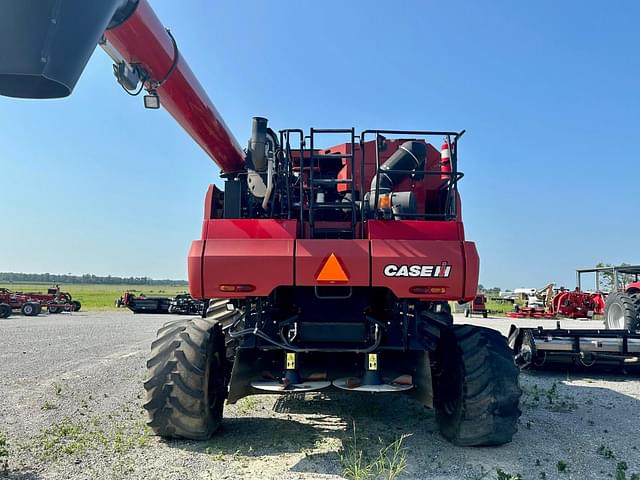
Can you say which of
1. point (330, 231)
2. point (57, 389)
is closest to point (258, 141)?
point (330, 231)

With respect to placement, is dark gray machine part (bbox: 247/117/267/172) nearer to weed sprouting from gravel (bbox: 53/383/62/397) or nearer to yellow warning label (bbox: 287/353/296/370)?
yellow warning label (bbox: 287/353/296/370)

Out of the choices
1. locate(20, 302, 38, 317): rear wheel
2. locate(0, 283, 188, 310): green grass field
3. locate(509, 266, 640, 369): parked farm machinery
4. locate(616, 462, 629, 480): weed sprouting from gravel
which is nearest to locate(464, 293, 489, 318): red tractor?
locate(509, 266, 640, 369): parked farm machinery

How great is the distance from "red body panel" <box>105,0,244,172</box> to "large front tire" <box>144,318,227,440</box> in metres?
2.26

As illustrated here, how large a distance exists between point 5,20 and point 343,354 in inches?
153

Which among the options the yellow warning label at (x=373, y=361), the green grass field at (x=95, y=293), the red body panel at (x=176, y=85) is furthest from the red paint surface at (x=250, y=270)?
the green grass field at (x=95, y=293)

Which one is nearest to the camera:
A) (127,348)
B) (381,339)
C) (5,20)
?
(5,20)

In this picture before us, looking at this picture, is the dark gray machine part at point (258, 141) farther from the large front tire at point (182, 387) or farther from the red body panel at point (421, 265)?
the large front tire at point (182, 387)

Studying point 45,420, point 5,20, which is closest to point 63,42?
point 5,20

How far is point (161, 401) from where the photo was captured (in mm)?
4602

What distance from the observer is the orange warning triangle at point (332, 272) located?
14.8 ft

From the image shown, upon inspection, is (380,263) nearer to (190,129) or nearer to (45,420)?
(190,129)

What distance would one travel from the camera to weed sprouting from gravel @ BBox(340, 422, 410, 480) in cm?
393

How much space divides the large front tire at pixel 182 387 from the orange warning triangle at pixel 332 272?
1.25 metres

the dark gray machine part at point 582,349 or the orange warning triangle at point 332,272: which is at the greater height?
the orange warning triangle at point 332,272
